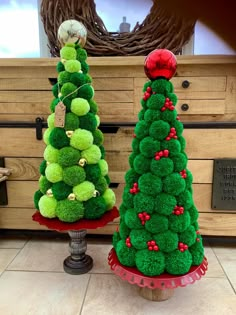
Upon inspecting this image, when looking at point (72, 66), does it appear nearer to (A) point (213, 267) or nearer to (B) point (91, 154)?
(B) point (91, 154)

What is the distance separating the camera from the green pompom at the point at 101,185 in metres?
0.91

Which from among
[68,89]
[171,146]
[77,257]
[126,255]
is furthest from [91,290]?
[68,89]

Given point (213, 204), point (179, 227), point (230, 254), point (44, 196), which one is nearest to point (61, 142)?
point (44, 196)

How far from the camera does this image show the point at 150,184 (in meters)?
0.72

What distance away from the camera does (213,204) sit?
111cm

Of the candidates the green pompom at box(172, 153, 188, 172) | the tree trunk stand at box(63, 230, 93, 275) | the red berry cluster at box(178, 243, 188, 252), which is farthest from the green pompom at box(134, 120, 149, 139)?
the tree trunk stand at box(63, 230, 93, 275)

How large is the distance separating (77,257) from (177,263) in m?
0.42

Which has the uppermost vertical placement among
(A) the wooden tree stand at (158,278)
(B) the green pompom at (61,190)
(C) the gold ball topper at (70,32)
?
(C) the gold ball topper at (70,32)

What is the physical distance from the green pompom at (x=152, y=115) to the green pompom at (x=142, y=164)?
10 cm

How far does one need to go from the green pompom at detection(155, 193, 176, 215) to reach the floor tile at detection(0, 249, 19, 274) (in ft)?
2.23

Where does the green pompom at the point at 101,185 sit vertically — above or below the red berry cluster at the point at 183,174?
below

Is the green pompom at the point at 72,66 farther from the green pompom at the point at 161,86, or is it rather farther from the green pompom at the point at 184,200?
the green pompom at the point at 184,200

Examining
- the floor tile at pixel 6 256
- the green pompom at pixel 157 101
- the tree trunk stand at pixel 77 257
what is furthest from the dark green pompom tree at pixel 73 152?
the floor tile at pixel 6 256

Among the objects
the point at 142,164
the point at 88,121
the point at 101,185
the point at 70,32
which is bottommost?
the point at 101,185
